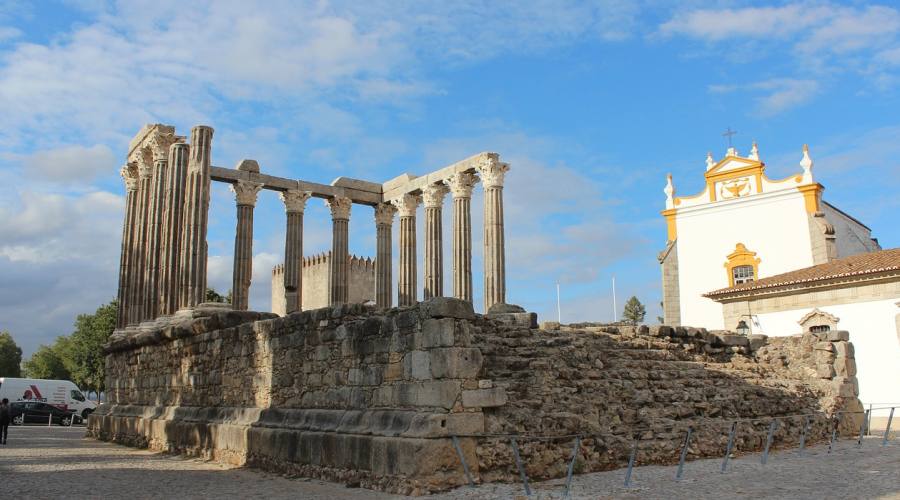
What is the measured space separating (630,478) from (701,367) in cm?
381

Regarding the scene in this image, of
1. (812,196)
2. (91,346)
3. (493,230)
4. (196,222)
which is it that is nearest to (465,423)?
(196,222)

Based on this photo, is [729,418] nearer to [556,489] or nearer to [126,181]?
[556,489]

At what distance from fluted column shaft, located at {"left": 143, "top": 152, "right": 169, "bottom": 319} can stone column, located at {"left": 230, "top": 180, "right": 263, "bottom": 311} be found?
296cm

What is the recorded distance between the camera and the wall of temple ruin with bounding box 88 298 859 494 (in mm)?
8250

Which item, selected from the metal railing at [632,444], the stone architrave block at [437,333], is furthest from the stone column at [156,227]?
the metal railing at [632,444]

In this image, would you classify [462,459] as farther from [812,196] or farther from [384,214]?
[812,196]

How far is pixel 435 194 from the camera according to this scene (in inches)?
975

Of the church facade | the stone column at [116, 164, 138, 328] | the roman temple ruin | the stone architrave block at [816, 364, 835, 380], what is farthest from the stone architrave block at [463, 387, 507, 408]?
the church facade

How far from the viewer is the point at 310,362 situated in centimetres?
1063

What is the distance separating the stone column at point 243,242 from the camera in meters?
22.9

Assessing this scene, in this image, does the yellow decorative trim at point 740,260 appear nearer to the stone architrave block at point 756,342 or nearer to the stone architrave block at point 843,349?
the stone architrave block at point 843,349

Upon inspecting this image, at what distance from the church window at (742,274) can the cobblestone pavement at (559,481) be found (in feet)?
57.4

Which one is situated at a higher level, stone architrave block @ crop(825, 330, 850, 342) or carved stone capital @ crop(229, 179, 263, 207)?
carved stone capital @ crop(229, 179, 263, 207)

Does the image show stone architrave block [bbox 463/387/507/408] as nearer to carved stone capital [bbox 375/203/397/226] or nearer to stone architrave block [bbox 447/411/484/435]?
stone architrave block [bbox 447/411/484/435]
